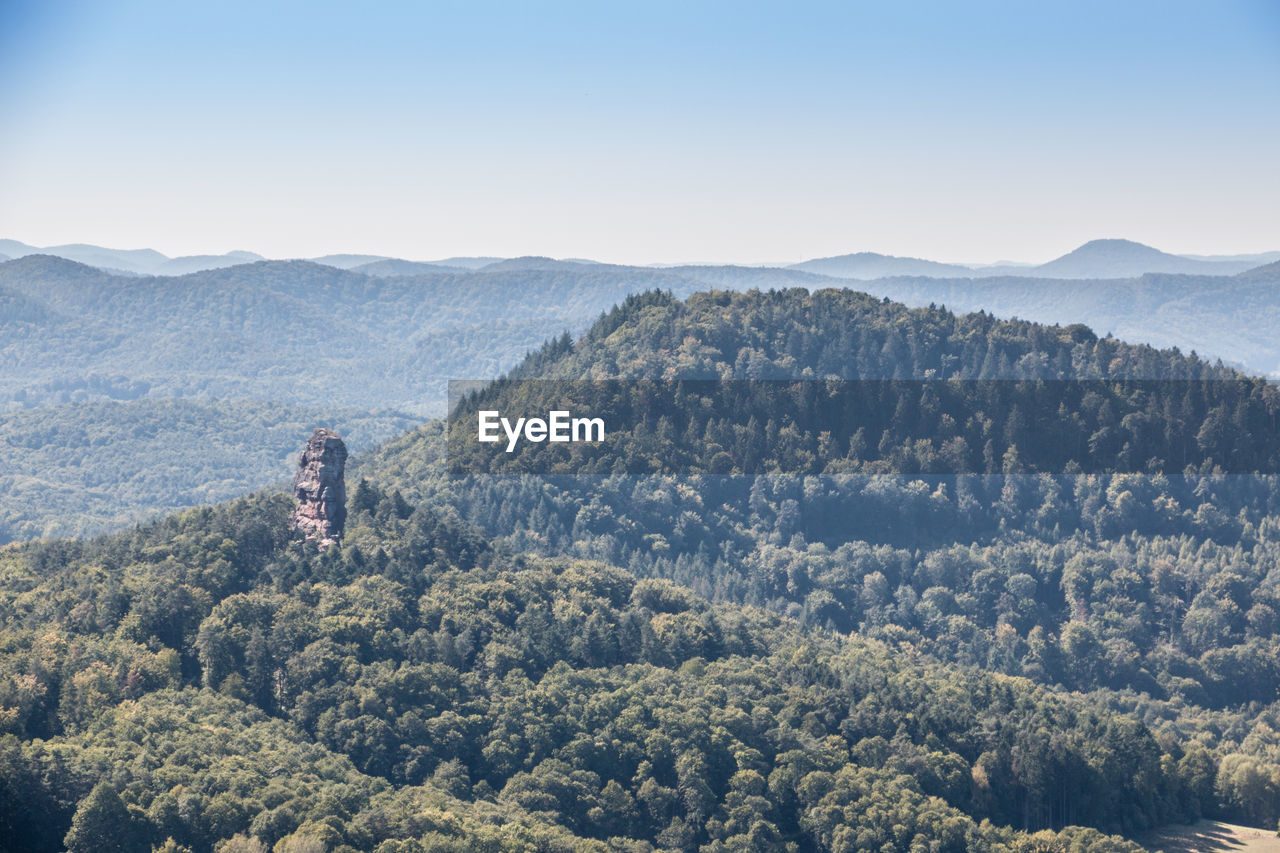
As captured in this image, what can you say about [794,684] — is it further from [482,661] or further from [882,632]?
[882,632]

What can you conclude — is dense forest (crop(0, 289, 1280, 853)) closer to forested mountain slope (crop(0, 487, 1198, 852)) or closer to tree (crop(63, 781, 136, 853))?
tree (crop(63, 781, 136, 853))

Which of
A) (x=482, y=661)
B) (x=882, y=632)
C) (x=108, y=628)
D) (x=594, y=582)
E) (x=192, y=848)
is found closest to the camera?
(x=192, y=848)

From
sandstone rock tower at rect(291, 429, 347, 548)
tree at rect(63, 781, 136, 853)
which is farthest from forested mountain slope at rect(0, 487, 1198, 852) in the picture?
sandstone rock tower at rect(291, 429, 347, 548)

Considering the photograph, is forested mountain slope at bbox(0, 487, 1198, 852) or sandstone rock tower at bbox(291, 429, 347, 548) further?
sandstone rock tower at bbox(291, 429, 347, 548)

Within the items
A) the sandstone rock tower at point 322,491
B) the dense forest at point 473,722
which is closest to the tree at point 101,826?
the dense forest at point 473,722

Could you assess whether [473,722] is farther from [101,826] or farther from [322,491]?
[322,491]

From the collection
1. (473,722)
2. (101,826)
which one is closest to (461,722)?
(473,722)

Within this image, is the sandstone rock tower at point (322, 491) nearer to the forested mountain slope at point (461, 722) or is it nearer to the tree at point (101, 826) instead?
the forested mountain slope at point (461, 722)

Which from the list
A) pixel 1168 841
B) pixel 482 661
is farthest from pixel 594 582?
pixel 1168 841
